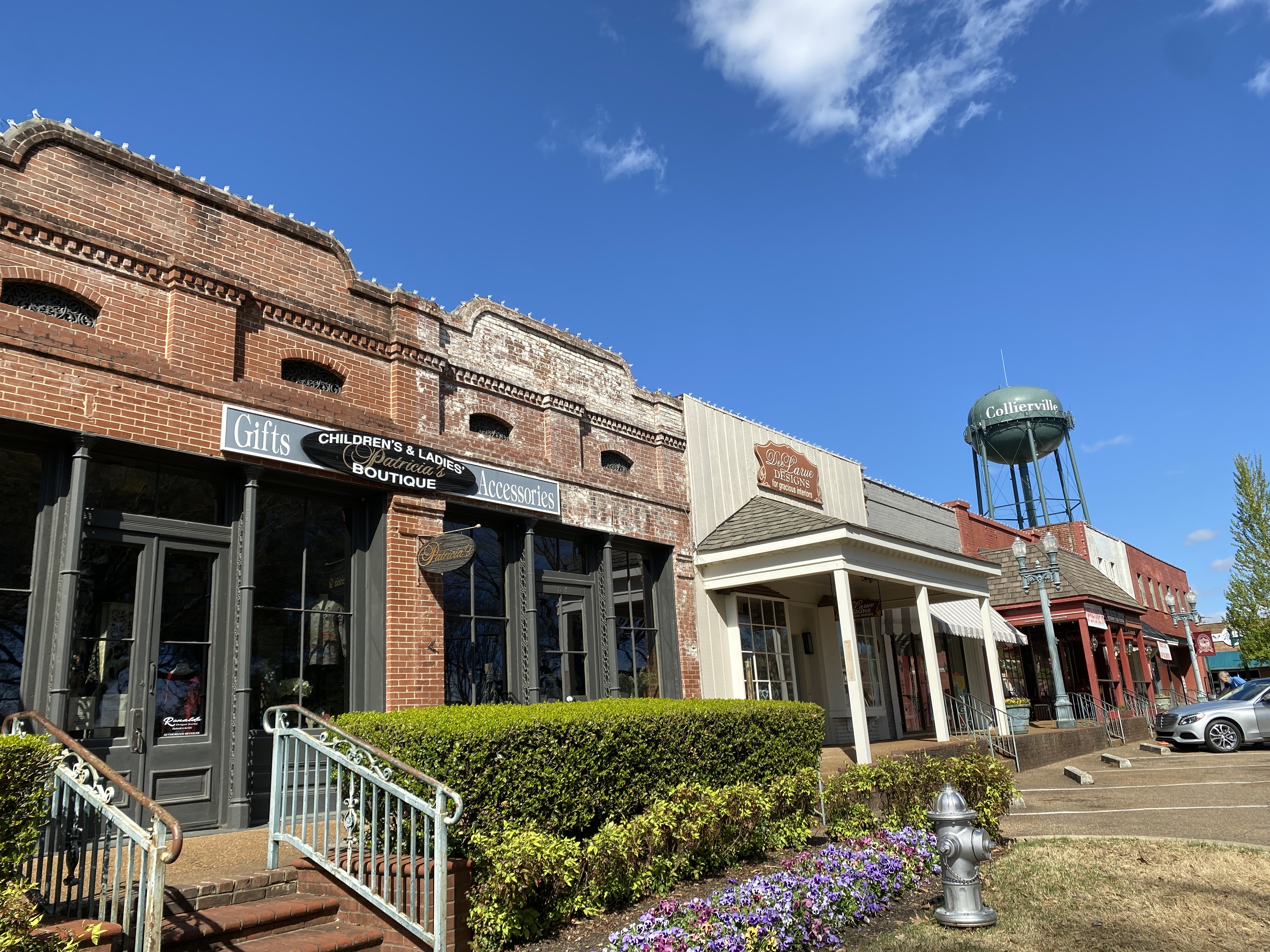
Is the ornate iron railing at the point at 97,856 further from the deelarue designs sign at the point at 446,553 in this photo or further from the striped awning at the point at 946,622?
the striped awning at the point at 946,622

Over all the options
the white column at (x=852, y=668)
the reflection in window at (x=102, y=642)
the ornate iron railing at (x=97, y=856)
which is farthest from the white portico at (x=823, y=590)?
the ornate iron railing at (x=97, y=856)

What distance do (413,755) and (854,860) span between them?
371 cm

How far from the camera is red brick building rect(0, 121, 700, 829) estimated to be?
784cm

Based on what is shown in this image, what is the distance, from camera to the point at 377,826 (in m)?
5.99

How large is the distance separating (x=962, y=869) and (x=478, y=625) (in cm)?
668

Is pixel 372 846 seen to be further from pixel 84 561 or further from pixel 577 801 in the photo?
pixel 84 561

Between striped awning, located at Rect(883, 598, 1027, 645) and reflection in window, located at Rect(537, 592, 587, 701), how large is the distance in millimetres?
8890

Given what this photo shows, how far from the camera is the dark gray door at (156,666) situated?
7.81 metres

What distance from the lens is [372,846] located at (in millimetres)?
5730

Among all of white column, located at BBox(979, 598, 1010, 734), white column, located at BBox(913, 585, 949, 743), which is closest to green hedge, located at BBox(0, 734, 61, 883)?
white column, located at BBox(913, 585, 949, 743)

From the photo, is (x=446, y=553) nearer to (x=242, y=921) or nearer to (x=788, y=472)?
(x=242, y=921)

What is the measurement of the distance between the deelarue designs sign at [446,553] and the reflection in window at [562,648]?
2.40 meters

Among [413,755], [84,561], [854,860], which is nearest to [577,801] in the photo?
[413,755]

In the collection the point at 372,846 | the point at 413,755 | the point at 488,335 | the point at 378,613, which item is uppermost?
the point at 488,335
